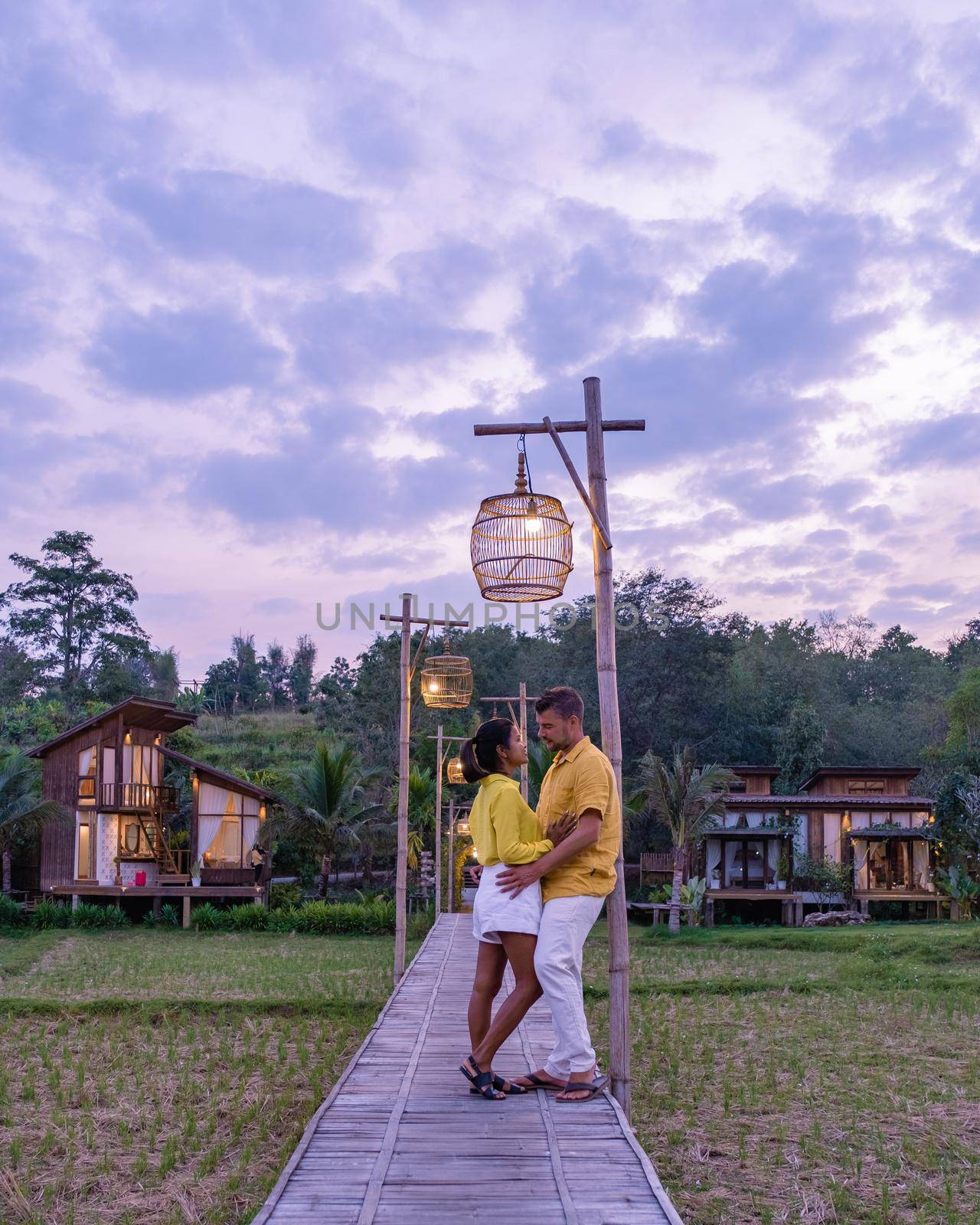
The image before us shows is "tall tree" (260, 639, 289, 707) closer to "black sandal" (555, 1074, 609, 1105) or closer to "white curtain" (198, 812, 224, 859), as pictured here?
"white curtain" (198, 812, 224, 859)

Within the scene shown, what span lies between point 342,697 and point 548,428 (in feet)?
125

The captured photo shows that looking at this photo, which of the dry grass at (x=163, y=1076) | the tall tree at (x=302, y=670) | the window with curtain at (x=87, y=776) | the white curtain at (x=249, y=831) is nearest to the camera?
the dry grass at (x=163, y=1076)

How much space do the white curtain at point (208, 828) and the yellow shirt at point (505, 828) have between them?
2428cm

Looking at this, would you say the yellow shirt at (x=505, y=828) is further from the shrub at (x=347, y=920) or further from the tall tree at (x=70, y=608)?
the tall tree at (x=70, y=608)

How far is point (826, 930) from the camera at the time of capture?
74.5 feet

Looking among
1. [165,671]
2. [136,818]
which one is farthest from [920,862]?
[165,671]

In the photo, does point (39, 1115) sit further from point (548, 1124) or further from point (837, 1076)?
point (837, 1076)

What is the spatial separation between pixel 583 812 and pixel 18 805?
22429 mm

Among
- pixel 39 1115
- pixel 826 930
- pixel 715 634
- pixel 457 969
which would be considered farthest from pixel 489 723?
pixel 715 634

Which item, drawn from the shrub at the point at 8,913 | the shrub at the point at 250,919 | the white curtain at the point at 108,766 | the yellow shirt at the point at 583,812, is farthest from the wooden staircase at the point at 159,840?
the yellow shirt at the point at 583,812

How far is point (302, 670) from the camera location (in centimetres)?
6050

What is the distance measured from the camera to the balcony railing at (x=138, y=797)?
26.6 meters

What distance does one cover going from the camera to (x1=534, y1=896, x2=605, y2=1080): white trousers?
198 inches

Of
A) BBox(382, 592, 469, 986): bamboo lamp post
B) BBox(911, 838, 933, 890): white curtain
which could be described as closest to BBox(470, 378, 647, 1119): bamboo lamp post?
BBox(382, 592, 469, 986): bamboo lamp post
